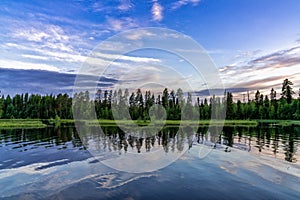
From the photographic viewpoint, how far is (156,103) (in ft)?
443

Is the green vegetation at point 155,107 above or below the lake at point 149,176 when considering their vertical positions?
above

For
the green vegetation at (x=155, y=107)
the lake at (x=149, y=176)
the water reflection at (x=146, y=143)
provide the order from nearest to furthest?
1. the lake at (x=149, y=176)
2. the water reflection at (x=146, y=143)
3. the green vegetation at (x=155, y=107)

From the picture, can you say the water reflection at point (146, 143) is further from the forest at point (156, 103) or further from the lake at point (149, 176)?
the forest at point (156, 103)

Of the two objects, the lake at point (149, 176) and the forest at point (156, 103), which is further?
the forest at point (156, 103)

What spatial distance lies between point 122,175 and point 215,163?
949cm

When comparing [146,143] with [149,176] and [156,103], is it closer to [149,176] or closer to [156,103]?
[149,176]

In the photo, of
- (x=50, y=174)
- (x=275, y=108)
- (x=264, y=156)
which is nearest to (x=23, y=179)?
(x=50, y=174)

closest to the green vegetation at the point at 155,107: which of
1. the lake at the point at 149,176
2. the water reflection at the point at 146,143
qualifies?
the water reflection at the point at 146,143

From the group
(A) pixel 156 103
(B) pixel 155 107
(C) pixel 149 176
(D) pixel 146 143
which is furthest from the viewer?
(A) pixel 156 103

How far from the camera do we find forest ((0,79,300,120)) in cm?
11750

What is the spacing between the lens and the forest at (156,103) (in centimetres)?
11750

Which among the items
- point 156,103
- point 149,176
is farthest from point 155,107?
point 149,176

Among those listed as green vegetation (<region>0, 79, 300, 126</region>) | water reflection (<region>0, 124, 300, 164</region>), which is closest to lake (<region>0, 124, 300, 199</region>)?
water reflection (<region>0, 124, 300, 164</region>)

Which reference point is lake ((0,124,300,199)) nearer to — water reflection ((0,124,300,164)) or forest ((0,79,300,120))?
water reflection ((0,124,300,164))
